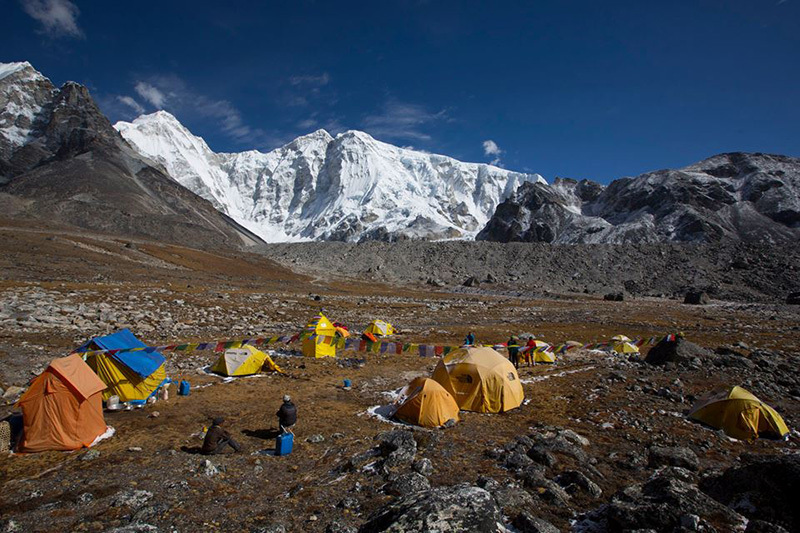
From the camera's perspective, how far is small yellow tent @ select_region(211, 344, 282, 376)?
16.7 meters

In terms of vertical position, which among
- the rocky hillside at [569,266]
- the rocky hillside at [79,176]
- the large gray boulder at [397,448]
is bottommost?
the large gray boulder at [397,448]

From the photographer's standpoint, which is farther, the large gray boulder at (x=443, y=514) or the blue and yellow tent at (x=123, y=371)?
the blue and yellow tent at (x=123, y=371)

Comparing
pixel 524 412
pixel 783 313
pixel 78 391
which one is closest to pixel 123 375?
pixel 78 391

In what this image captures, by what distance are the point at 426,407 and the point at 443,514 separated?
6.27 meters

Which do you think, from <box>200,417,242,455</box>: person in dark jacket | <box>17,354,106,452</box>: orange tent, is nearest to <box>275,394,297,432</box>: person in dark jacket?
<box>200,417,242,455</box>: person in dark jacket

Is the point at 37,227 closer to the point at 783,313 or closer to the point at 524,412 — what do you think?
the point at 524,412

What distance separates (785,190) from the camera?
12100 centimetres

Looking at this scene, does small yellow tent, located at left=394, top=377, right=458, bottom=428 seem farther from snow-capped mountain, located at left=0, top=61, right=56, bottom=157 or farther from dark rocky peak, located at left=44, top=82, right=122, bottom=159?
snow-capped mountain, located at left=0, top=61, right=56, bottom=157

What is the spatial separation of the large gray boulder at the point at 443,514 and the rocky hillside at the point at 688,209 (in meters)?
137

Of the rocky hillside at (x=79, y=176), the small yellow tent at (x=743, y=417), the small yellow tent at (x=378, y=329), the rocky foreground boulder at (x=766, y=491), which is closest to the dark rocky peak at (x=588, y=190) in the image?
the rocky hillside at (x=79, y=176)

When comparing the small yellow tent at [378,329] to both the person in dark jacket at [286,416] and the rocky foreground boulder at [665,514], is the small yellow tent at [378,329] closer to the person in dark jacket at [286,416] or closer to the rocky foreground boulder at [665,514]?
the person in dark jacket at [286,416]

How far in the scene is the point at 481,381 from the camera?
43.7 feet

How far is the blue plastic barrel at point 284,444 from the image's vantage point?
383 inches

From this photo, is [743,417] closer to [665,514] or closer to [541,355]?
[665,514]
